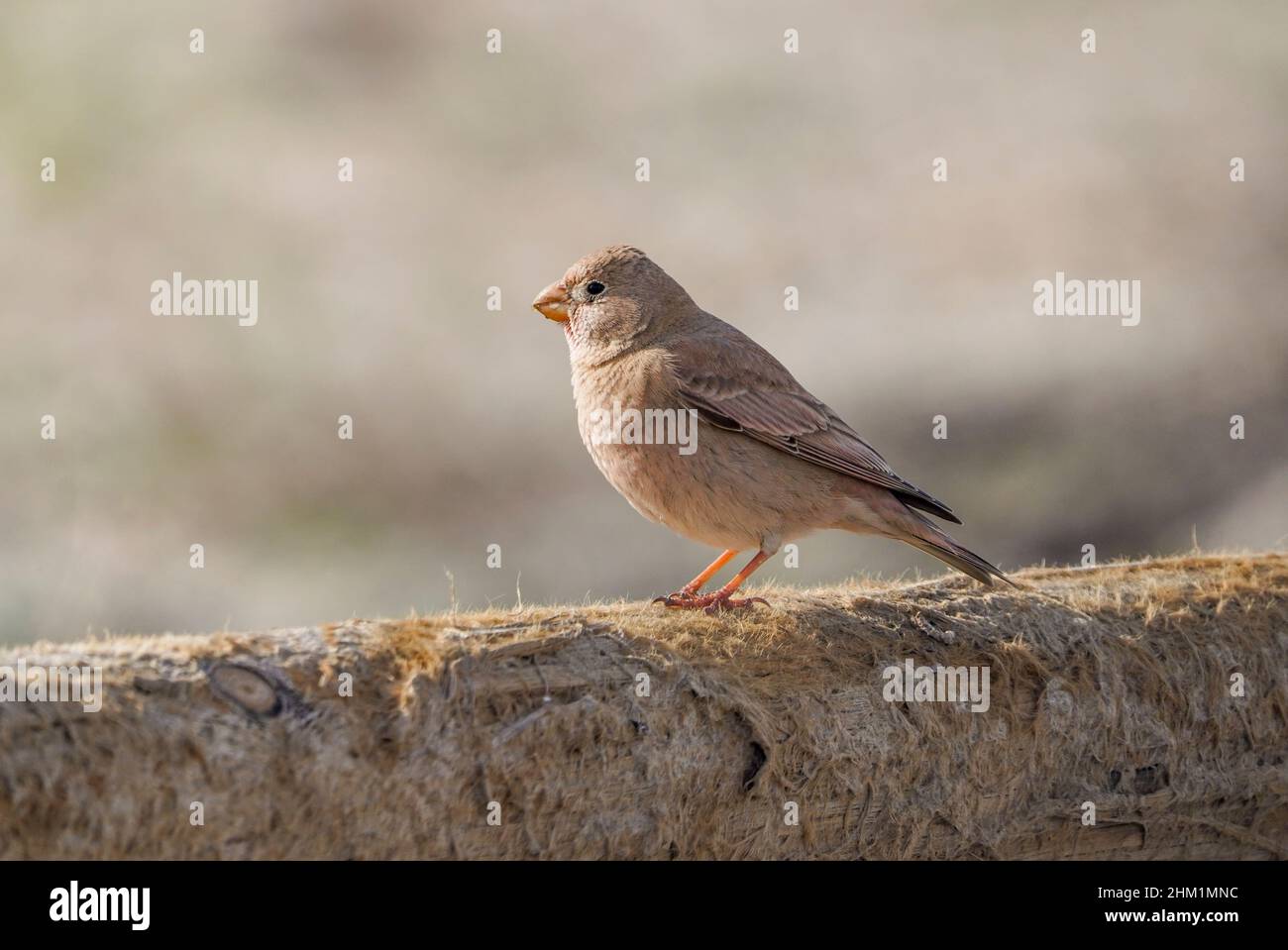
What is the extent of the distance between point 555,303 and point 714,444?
1391mm

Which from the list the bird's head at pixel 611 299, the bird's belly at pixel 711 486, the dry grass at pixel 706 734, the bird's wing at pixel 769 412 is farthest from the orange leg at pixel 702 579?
the bird's head at pixel 611 299

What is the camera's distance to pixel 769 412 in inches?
294

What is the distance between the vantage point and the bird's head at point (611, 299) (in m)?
7.77

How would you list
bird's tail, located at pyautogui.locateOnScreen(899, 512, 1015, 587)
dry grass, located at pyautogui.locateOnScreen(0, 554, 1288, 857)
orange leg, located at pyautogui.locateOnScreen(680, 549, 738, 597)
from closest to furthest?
dry grass, located at pyautogui.locateOnScreen(0, 554, 1288, 857), orange leg, located at pyautogui.locateOnScreen(680, 549, 738, 597), bird's tail, located at pyautogui.locateOnScreen(899, 512, 1015, 587)

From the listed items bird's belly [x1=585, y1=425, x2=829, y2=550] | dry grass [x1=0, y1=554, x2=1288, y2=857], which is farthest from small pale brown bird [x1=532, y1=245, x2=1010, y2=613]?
dry grass [x1=0, y1=554, x2=1288, y2=857]

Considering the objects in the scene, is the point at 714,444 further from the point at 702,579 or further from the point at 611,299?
the point at 611,299

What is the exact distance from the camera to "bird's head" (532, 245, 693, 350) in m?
7.77

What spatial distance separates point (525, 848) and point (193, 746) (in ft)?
4.64

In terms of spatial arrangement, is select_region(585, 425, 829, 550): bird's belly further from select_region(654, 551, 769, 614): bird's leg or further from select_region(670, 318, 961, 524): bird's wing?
select_region(654, 551, 769, 614): bird's leg

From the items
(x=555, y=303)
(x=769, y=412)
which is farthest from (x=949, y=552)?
(x=555, y=303)

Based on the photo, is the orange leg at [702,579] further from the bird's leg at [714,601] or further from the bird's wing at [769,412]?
→ the bird's wing at [769,412]

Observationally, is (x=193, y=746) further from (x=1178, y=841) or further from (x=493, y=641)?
(x=1178, y=841)

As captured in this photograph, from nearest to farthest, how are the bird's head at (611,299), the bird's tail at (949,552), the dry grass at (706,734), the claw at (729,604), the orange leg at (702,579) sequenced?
the dry grass at (706,734) → the claw at (729,604) → the orange leg at (702,579) → the bird's tail at (949,552) → the bird's head at (611,299)

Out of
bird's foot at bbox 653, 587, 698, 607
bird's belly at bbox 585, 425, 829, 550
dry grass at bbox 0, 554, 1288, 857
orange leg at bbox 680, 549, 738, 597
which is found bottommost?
dry grass at bbox 0, 554, 1288, 857
